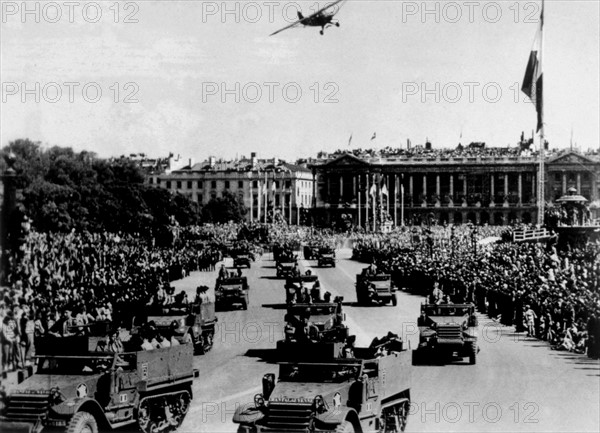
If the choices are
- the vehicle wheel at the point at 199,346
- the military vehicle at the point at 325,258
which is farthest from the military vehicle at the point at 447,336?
the military vehicle at the point at 325,258

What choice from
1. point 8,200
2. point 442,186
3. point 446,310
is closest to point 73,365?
point 8,200

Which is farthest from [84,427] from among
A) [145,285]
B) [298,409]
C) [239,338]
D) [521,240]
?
[521,240]

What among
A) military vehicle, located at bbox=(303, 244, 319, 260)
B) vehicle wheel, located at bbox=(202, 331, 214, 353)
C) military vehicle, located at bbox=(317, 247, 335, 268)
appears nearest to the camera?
vehicle wheel, located at bbox=(202, 331, 214, 353)

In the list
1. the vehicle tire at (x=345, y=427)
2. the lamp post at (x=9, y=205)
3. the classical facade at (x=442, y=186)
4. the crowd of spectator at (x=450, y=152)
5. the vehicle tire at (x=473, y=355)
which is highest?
the crowd of spectator at (x=450, y=152)

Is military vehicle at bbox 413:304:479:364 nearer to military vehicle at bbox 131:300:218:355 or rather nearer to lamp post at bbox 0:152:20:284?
military vehicle at bbox 131:300:218:355

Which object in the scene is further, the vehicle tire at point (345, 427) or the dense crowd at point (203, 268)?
the dense crowd at point (203, 268)

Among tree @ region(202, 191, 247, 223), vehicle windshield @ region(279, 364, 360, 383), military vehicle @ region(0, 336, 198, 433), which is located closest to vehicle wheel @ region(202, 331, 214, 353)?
military vehicle @ region(0, 336, 198, 433)

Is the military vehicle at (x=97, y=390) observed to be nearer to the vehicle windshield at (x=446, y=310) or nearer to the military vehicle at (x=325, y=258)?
the vehicle windshield at (x=446, y=310)
